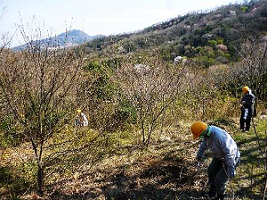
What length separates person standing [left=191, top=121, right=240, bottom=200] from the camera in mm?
3510

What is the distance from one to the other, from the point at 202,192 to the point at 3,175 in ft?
12.8

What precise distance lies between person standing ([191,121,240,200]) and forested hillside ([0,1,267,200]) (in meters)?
0.49

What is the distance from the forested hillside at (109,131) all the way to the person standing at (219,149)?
491 millimetres

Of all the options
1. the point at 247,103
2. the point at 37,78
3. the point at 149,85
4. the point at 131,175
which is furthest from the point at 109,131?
the point at 247,103

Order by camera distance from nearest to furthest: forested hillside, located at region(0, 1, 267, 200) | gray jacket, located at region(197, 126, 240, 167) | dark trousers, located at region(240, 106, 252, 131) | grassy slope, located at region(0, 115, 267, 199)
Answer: gray jacket, located at region(197, 126, 240, 167), forested hillside, located at region(0, 1, 267, 200), grassy slope, located at region(0, 115, 267, 199), dark trousers, located at region(240, 106, 252, 131)

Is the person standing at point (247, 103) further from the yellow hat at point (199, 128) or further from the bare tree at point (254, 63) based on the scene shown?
the yellow hat at point (199, 128)

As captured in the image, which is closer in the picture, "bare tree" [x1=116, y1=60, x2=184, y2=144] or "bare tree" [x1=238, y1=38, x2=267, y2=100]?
"bare tree" [x1=116, y1=60, x2=184, y2=144]

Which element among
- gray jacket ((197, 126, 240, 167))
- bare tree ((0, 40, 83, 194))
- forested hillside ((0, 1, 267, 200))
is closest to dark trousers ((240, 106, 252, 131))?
forested hillside ((0, 1, 267, 200))

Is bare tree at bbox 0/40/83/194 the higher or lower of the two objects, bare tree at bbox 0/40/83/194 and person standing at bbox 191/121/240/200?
the higher

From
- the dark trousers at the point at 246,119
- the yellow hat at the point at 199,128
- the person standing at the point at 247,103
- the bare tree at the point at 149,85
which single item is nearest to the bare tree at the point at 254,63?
the person standing at the point at 247,103

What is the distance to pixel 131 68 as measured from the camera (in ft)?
20.6

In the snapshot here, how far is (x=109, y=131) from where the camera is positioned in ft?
24.2

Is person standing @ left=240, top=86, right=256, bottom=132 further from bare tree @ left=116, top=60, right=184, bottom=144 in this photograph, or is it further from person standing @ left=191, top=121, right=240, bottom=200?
person standing @ left=191, top=121, right=240, bottom=200

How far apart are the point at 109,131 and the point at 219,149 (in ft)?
14.0
